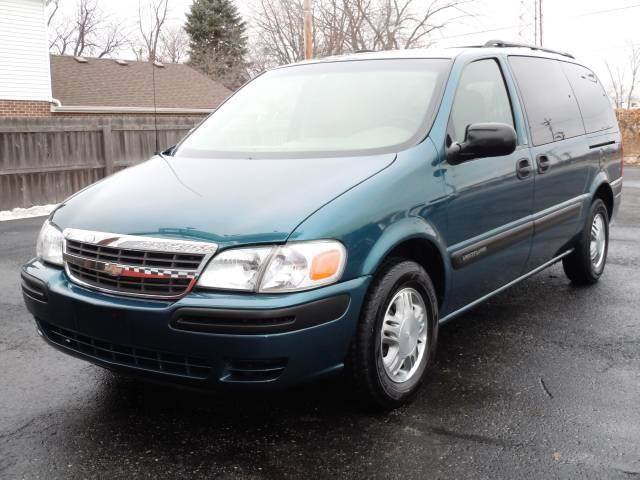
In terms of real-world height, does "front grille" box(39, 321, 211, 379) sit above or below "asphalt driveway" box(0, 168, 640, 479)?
above

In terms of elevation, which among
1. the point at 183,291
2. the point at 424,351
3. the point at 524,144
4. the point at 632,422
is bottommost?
the point at 632,422

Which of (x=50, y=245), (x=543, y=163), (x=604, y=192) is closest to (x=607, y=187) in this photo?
(x=604, y=192)

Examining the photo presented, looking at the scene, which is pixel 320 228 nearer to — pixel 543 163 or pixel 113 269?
pixel 113 269

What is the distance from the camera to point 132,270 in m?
2.87

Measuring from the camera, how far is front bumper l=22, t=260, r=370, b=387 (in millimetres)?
2721

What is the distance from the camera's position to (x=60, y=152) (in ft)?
43.4

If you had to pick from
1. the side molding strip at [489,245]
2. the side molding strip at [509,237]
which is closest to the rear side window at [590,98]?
the side molding strip at [509,237]

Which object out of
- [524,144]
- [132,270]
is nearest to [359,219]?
[132,270]

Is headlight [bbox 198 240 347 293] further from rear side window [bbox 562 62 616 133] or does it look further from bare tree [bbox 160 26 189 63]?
bare tree [bbox 160 26 189 63]

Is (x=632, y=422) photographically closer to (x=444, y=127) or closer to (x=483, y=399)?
(x=483, y=399)

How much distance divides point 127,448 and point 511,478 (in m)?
1.63

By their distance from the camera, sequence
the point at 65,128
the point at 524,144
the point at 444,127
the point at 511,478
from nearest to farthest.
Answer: the point at 511,478
the point at 444,127
the point at 524,144
the point at 65,128

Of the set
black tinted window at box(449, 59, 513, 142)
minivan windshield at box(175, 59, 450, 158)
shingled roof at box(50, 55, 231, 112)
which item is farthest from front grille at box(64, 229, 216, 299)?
shingled roof at box(50, 55, 231, 112)

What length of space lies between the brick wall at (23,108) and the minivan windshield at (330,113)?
51.8 ft
